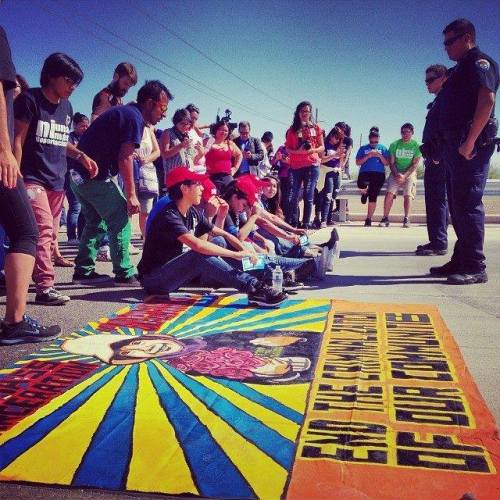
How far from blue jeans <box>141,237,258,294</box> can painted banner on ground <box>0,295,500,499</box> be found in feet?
2.33

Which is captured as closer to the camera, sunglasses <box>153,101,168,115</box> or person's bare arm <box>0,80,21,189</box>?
person's bare arm <box>0,80,21,189</box>

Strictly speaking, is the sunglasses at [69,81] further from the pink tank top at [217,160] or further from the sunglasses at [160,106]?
the pink tank top at [217,160]

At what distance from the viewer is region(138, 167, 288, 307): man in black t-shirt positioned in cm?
372

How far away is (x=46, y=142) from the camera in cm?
368

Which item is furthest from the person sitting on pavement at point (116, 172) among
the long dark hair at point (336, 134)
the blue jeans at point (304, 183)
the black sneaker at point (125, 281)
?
the long dark hair at point (336, 134)

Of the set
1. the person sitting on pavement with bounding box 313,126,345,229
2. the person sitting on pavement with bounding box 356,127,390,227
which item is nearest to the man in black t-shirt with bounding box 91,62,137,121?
the person sitting on pavement with bounding box 313,126,345,229

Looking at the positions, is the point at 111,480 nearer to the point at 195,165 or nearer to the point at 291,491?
the point at 291,491

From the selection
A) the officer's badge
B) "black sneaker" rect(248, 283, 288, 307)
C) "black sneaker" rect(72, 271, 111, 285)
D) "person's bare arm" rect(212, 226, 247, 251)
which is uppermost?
the officer's badge

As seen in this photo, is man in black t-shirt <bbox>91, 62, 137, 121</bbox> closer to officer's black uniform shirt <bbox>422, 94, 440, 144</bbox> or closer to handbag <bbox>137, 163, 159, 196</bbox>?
handbag <bbox>137, 163, 159, 196</bbox>

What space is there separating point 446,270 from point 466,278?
12.5 inches

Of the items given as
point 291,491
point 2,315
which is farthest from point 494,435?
point 2,315

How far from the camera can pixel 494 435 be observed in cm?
174

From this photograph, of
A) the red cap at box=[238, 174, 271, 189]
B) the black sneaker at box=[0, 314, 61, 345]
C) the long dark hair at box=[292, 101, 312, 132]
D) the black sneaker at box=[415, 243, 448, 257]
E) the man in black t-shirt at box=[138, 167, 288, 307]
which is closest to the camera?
the black sneaker at box=[0, 314, 61, 345]

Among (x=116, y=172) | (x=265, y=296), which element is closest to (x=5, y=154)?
(x=265, y=296)
